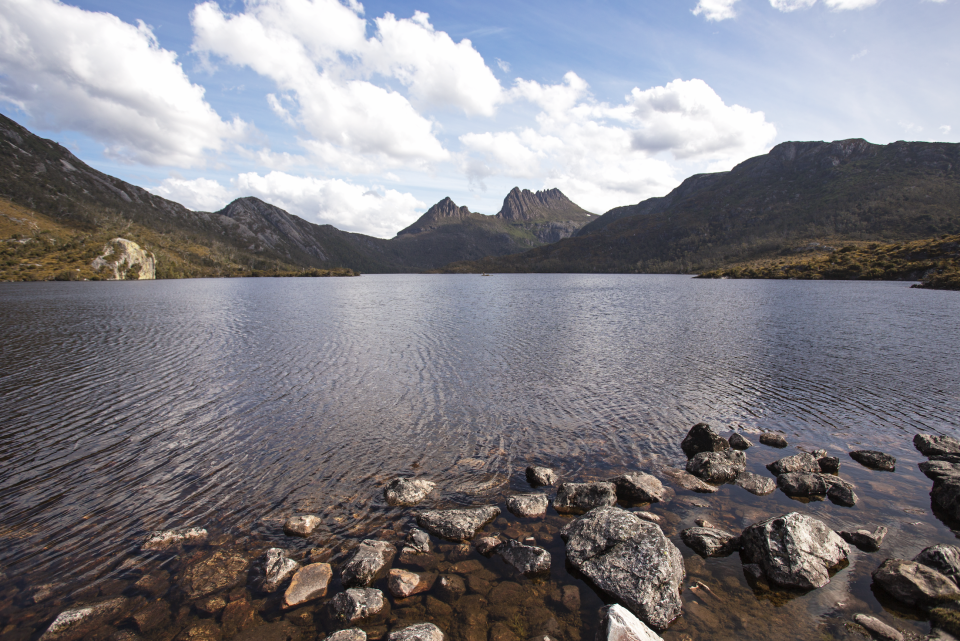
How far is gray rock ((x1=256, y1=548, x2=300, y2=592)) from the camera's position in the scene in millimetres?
11664

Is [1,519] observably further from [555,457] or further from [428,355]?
[428,355]

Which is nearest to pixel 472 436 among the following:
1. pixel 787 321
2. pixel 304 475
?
pixel 304 475

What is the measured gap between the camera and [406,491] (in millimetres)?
16578

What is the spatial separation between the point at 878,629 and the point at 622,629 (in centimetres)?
670

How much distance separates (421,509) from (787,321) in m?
71.2

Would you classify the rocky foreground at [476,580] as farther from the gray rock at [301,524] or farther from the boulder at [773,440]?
the boulder at [773,440]

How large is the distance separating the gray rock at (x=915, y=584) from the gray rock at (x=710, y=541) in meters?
3.62

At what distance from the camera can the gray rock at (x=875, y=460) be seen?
1894 centimetres

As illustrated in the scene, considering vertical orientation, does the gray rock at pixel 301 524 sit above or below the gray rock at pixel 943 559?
below

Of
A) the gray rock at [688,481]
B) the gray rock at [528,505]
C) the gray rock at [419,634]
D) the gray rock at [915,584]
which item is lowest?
the gray rock at [688,481]

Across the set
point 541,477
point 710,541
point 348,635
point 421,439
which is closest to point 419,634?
point 348,635

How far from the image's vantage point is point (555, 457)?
20.2 m

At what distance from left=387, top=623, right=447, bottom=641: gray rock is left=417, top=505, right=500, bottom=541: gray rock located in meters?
3.90

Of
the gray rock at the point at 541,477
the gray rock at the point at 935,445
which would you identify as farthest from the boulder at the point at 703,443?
the gray rock at the point at 935,445
